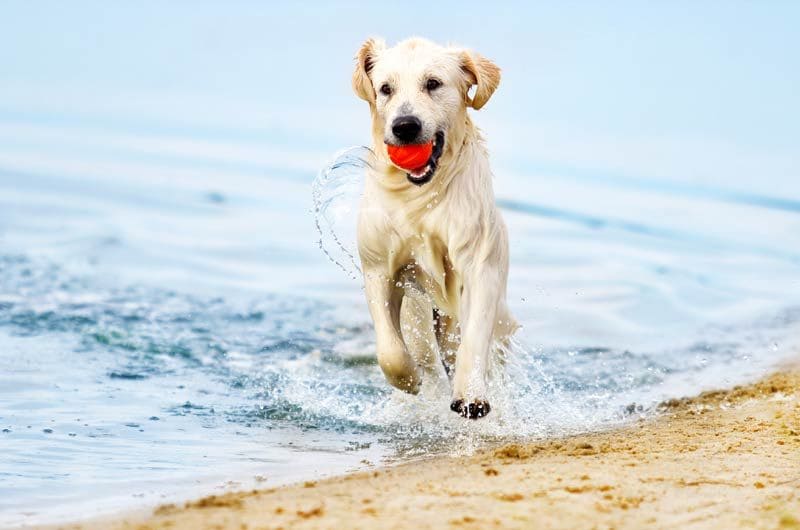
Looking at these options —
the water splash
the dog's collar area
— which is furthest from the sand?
the water splash

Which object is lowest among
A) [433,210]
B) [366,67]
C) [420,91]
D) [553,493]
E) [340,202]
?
[553,493]

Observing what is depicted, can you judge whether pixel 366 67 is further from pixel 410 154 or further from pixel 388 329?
pixel 388 329

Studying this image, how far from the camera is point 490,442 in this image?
6.32 meters

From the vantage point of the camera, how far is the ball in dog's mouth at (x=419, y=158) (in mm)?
6102

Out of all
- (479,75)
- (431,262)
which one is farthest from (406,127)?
(431,262)

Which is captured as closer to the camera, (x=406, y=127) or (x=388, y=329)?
(x=406, y=127)

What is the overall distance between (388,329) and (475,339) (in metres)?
0.51

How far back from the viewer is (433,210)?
20.9ft

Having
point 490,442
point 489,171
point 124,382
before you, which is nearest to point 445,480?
point 490,442

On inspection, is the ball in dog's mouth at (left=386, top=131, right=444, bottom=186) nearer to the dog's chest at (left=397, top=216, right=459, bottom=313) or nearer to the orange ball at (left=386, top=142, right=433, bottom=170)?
the orange ball at (left=386, top=142, right=433, bottom=170)

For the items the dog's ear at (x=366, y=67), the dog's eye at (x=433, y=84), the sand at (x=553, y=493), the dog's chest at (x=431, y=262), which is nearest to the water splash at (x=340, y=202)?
the dog's ear at (x=366, y=67)

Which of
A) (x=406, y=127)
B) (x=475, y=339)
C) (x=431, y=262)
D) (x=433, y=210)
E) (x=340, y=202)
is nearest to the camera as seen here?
(x=406, y=127)

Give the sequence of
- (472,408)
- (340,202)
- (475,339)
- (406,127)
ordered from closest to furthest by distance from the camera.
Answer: (406,127) → (472,408) → (475,339) → (340,202)

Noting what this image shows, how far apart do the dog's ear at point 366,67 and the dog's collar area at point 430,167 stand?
42cm
